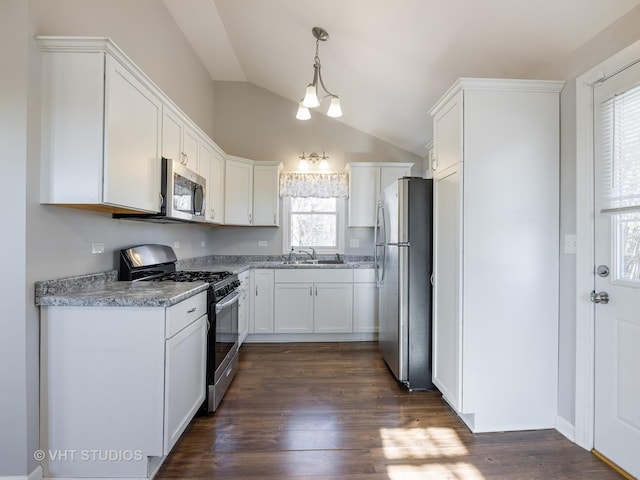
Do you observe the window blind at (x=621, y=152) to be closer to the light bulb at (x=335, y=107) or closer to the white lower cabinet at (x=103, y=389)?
the light bulb at (x=335, y=107)

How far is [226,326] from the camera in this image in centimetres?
242

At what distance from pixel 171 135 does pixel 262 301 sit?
6.71 feet

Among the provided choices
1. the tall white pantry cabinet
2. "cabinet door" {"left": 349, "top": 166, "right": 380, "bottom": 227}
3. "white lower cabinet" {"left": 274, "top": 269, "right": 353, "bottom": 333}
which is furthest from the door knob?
"cabinet door" {"left": 349, "top": 166, "right": 380, "bottom": 227}

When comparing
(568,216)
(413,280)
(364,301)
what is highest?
(568,216)

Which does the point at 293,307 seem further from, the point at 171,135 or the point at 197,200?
the point at 171,135

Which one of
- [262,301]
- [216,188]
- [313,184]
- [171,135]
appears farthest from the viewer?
[313,184]

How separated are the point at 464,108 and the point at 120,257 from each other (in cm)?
252

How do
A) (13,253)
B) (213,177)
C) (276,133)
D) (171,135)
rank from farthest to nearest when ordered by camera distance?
(276,133) < (213,177) < (171,135) < (13,253)

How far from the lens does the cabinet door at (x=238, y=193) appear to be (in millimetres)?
3721

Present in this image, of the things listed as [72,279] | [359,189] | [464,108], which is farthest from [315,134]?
[72,279]

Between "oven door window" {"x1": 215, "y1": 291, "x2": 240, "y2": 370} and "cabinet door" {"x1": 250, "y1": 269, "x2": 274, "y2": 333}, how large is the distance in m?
0.88

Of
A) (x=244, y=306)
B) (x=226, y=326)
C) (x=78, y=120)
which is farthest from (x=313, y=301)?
(x=78, y=120)

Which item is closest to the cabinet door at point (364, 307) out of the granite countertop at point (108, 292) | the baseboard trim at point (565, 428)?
the baseboard trim at point (565, 428)

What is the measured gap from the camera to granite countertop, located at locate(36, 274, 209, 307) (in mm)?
1499
